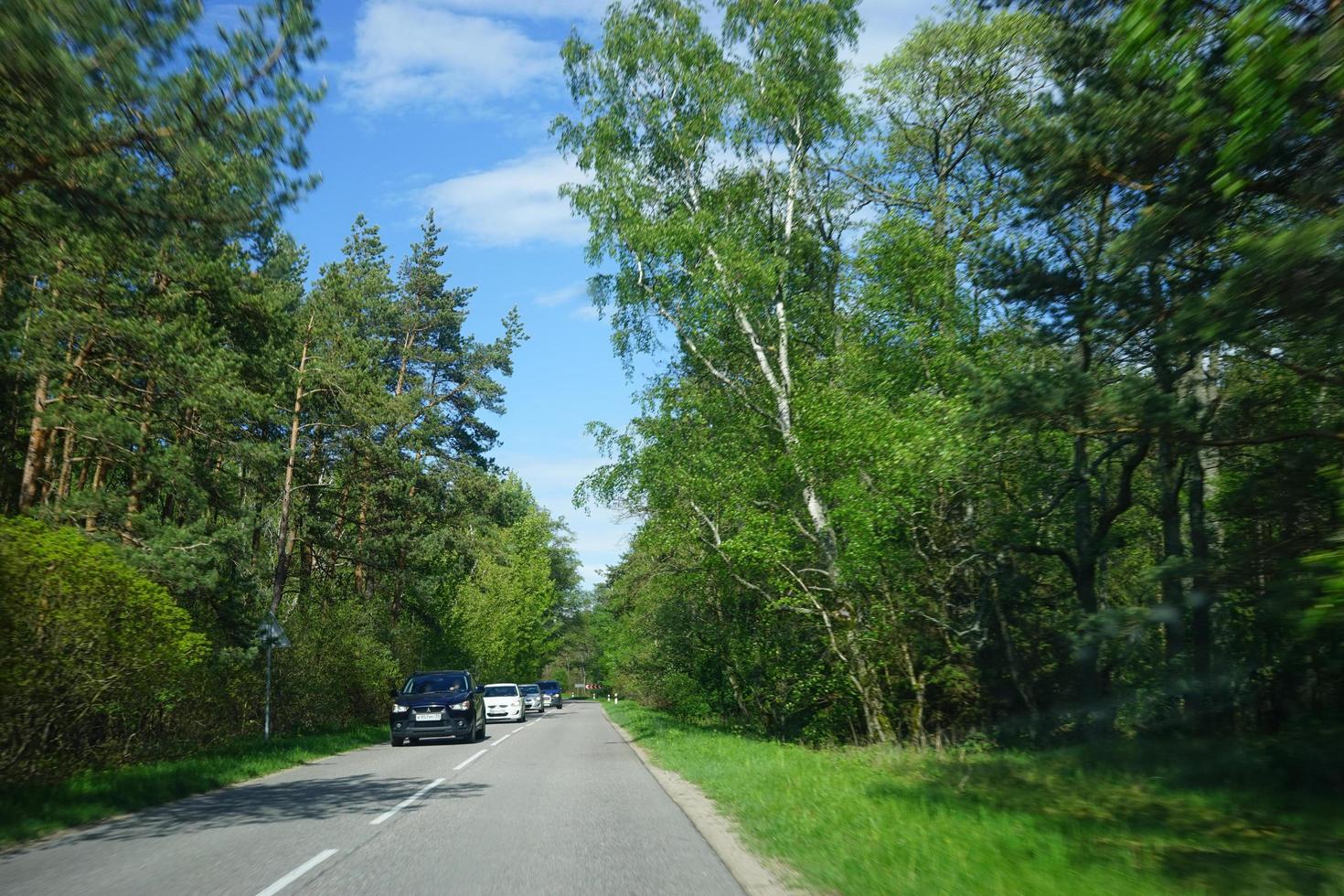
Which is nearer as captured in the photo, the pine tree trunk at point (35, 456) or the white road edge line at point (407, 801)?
the white road edge line at point (407, 801)

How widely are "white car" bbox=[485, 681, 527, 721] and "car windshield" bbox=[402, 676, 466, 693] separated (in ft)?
51.9

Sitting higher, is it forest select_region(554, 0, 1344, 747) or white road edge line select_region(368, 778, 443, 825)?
forest select_region(554, 0, 1344, 747)

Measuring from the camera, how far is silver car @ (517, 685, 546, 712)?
54719 millimetres

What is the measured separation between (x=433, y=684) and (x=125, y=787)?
43.1 ft

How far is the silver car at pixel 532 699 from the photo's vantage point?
180ft

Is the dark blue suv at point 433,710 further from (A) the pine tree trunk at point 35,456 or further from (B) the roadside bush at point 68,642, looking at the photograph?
(A) the pine tree trunk at point 35,456

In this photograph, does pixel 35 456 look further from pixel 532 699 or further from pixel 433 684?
pixel 532 699

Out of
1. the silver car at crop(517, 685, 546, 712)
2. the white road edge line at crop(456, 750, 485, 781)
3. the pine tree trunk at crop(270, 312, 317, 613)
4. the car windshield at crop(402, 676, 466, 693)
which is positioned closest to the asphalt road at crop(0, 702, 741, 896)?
the white road edge line at crop(456, 750, 485, 781)

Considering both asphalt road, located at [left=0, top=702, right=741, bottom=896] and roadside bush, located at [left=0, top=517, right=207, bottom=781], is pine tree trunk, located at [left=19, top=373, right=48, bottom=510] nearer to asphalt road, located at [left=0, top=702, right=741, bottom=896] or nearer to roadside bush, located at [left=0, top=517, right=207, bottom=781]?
roadside bush, located at [left=0, top=517, right=207, bottom=781]

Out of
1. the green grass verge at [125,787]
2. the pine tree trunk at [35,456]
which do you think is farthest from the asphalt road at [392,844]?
the pine tree trunk at [35,456]

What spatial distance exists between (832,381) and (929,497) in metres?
3.55

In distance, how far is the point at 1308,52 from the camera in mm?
6289

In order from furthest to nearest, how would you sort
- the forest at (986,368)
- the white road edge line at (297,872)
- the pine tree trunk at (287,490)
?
the pine tree trunk at (287,490), the forest at (986,368), the white road edge line at (297,872)

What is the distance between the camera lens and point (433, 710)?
2452 cm
